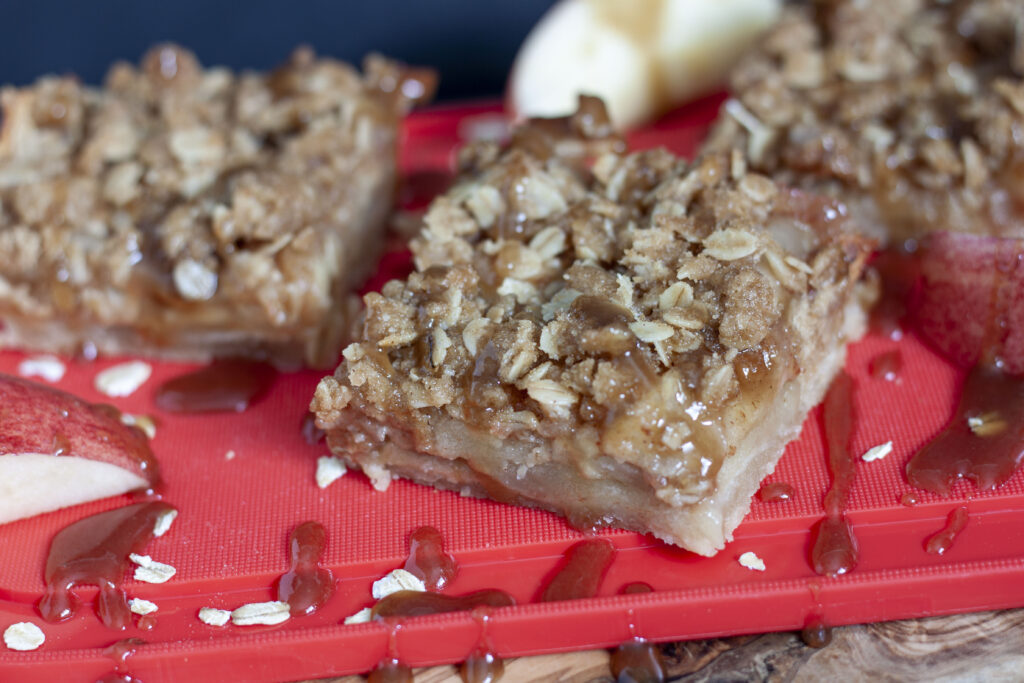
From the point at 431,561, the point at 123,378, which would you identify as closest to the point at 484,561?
the point at 431,561

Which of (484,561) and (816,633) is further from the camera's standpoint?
(484,561)

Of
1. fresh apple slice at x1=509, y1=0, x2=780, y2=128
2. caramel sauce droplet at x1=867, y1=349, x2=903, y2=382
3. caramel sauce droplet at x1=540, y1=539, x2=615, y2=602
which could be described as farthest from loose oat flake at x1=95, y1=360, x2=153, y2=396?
caramel sauce droplet at x1=867, y1=349, x2=903, y2=382

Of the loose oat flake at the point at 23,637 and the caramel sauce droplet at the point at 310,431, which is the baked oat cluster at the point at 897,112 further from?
the loose oat flake at the point at 23,637

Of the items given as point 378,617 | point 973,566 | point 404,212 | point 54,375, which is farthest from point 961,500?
point 54,375

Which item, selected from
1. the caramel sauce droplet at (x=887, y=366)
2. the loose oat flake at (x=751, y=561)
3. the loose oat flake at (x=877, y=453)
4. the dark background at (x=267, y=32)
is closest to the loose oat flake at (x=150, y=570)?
the loose oat flake at (x=751, y=561)

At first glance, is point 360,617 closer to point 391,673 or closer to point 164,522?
point 391,673
